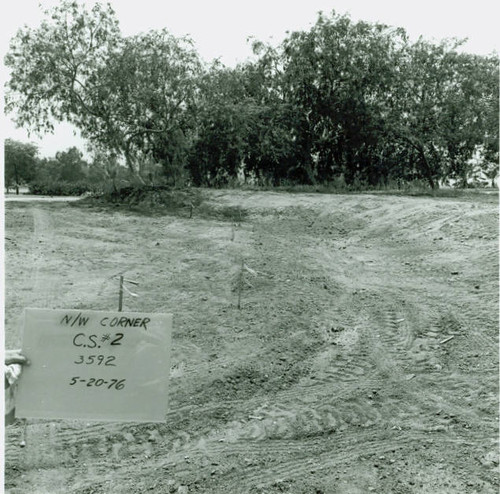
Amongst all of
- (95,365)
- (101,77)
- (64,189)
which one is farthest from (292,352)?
(64,189)

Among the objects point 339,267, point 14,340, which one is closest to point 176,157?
point 339,267

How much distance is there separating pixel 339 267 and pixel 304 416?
478 centimetres

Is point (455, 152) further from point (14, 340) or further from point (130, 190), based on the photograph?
point (14, 340)

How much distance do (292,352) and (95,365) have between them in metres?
4.32

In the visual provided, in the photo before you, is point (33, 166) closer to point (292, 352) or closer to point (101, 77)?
point (101, 77)

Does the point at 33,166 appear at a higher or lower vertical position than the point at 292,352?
higher

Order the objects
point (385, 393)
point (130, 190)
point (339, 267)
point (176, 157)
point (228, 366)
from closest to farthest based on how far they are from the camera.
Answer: point (385, 393) < point (228, 366) < point (339, 267) < point (130, 190) < point (176, 157)

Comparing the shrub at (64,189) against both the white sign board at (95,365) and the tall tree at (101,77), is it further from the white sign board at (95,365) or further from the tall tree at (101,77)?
the white sign board at (95,365)

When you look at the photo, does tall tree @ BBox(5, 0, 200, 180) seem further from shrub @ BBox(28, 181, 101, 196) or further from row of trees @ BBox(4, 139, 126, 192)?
row of trees @ BBox(4, 139, 126, 192)

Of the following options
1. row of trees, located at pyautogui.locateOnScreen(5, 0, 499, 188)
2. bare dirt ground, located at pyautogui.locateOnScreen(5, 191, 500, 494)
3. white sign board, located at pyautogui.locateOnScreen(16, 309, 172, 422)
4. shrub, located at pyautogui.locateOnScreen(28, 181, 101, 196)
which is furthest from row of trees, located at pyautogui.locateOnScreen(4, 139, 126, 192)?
white sign board, located at pyautogui.locateOnScreen(16, 309, 172, 422)

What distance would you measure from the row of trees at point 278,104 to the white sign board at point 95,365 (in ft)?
47.7

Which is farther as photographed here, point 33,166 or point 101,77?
point 33,166

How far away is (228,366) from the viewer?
6.13 meters

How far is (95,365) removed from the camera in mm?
2416
